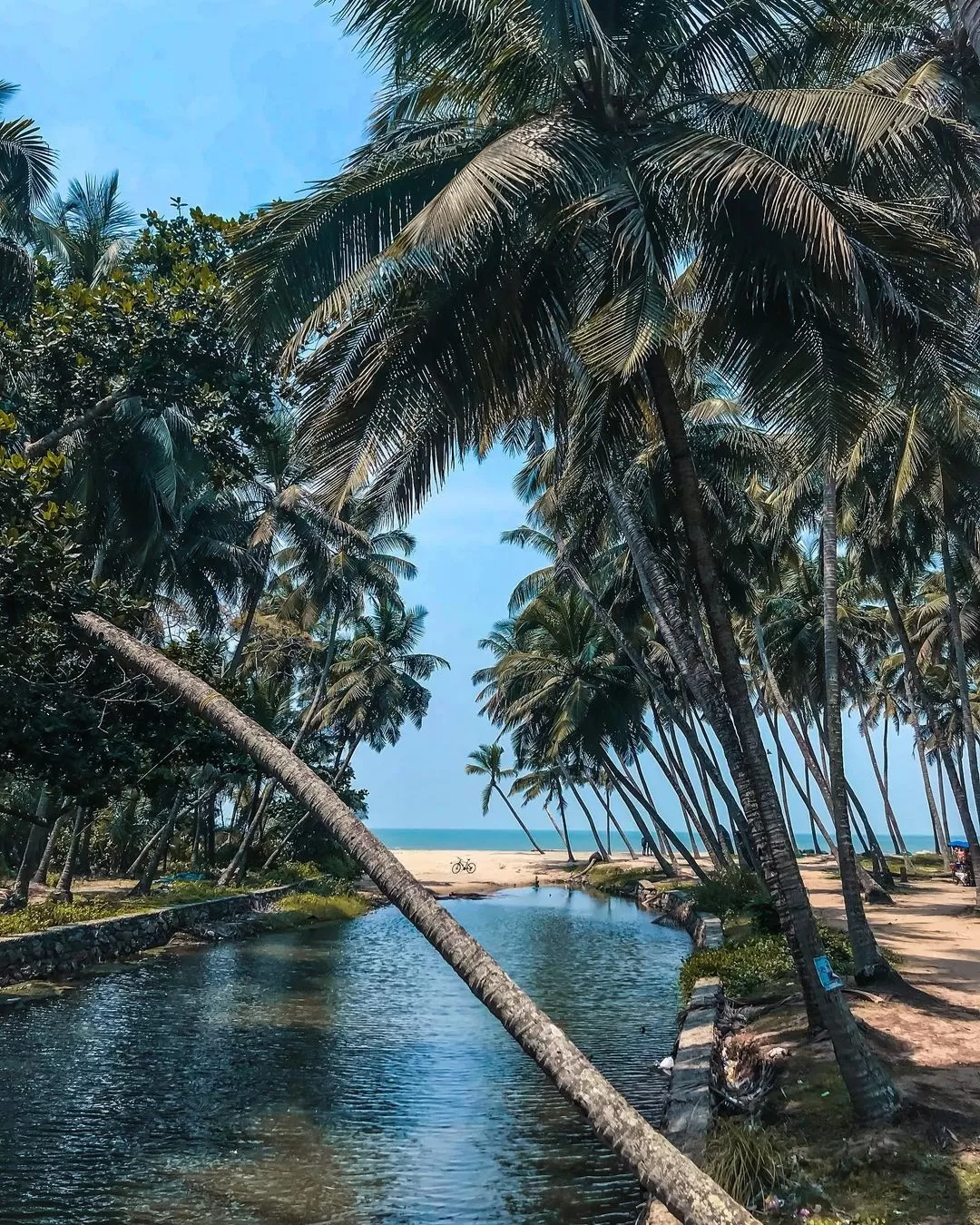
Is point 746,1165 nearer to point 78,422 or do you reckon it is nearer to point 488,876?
point 78,422

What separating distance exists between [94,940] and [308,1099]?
9.94 m

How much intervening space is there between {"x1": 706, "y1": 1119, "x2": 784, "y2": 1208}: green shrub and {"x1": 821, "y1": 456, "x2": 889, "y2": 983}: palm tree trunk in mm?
4889

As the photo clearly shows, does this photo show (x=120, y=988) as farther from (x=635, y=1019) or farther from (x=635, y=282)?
(x=635, y=282)

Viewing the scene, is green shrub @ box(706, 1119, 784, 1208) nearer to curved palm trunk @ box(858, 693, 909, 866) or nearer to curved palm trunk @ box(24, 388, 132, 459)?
curved palm trunk @ box(24, 388, 132, 459)

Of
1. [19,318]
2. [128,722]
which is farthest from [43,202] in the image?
[128,722]

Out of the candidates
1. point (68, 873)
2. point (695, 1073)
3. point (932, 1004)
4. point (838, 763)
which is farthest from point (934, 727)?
point (68, 873)

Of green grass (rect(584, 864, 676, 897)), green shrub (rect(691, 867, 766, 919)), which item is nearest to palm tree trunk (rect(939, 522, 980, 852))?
green shrub (rect(691, 867, 766, 919))

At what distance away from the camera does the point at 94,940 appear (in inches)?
685

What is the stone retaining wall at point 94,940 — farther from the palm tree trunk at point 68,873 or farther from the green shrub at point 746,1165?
the green shrub at point 746,1165

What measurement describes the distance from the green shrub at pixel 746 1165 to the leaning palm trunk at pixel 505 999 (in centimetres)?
208

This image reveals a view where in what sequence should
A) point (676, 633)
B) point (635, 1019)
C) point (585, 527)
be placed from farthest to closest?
point (585, 527), point (635, 1019), point (676, 633)

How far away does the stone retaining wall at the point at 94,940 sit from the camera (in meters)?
14.9

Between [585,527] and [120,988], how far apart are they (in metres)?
A: 14.0

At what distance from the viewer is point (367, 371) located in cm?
738
